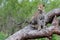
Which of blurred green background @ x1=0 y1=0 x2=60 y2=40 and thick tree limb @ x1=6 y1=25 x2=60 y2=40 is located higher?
blurred green background @ x1=0 y1=0 x2=60 y2=40

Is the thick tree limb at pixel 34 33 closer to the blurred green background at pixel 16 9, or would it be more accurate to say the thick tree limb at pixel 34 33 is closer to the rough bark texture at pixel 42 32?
the rough bark texture at pixel 42 32

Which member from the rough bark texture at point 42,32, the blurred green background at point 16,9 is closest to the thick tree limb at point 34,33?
the rough bark texture at point 42,32

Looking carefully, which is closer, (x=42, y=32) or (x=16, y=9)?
(x=42, y=32)

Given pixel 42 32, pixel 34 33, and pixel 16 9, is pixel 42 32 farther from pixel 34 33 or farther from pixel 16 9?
pixel 16 9

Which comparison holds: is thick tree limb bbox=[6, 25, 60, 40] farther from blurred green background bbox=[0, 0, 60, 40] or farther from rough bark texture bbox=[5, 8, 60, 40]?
blurred green background bbox=[0, 0, 60, 40]

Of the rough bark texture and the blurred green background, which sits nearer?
the rough bark texture

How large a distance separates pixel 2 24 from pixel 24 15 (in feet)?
Result: 7.55

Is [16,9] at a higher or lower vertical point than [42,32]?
higher

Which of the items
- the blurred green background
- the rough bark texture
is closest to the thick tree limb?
the rough bark texture

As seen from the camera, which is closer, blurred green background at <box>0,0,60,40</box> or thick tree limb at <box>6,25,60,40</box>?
thick tree limb at <box>6,25,60,40</box>

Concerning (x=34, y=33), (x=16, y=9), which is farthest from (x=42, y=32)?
(x=16, y=9)

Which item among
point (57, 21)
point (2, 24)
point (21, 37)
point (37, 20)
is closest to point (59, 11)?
point (57, 21)

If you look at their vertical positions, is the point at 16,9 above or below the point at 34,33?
above

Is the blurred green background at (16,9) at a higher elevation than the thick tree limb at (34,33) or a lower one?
higher
